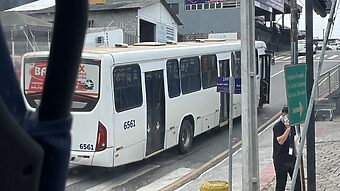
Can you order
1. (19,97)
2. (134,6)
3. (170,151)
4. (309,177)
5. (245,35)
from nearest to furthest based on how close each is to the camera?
(19,97) < (309,177) < (245,35) < (170,151) < (134,6)

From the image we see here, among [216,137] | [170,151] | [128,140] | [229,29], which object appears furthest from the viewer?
[229,29]

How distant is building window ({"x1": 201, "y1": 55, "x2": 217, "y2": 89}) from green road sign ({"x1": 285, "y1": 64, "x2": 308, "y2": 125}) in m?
8.37

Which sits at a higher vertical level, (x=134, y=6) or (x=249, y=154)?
(x=134, y=6)

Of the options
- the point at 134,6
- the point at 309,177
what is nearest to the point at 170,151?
the point at 309,177

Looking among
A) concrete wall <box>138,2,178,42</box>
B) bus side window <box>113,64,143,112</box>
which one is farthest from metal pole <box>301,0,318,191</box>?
concrete wall <box>138,2,178,42</box>

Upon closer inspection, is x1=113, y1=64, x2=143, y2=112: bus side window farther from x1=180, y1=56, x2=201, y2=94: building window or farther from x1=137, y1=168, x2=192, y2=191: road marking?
x1=180, y1=56, x2=201, y2=94: building window

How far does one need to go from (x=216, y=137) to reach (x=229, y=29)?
33.1 meters

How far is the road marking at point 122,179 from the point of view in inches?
448

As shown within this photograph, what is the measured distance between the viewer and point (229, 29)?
48875 millimetres

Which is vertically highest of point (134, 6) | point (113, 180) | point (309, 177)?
point (134, 6)

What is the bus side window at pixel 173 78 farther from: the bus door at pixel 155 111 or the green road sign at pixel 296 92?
the green road sign at pixel 296 92

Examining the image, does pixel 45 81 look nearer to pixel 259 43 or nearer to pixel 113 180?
pixel 113 180

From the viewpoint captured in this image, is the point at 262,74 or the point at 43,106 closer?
the point at 43,106

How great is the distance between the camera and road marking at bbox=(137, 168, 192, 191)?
11297 millimetres
